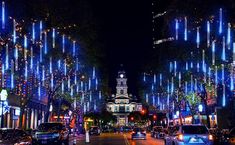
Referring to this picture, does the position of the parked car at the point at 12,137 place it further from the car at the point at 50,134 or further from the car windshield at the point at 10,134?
the car at the point at 50,134

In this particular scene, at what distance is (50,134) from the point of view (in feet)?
111

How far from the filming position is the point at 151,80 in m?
73.6

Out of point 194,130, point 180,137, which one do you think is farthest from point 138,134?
point 180,137

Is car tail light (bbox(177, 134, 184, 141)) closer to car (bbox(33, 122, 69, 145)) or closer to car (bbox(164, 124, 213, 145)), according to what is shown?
car (bbox(164, 124, 213, 145))

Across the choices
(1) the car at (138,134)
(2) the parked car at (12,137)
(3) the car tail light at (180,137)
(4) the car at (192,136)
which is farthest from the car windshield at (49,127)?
(1) the car at (138,134)

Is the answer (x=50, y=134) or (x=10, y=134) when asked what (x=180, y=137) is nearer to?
(x=10, y=134)

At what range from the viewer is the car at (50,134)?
3375 centimetres

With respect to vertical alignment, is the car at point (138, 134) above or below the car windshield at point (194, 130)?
below

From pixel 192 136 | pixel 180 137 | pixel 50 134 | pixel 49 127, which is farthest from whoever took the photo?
pixel 49 127

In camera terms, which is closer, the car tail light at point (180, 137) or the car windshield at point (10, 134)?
the car windshield at point (10, 134)

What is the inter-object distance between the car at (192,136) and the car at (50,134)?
31.7 feet

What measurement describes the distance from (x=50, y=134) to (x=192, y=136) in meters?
11.4

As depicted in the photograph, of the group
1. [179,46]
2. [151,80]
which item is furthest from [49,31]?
[151,80]

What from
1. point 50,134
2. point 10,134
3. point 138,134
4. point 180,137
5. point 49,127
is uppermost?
point 49,127
